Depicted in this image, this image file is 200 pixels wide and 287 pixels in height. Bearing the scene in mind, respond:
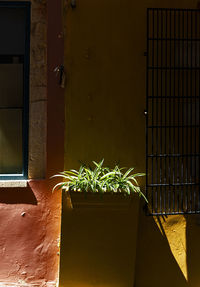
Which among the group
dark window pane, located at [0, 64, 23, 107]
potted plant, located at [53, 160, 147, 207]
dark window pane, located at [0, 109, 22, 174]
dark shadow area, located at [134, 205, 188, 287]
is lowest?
dark shadow area, located at [134, 205, 188, 287]

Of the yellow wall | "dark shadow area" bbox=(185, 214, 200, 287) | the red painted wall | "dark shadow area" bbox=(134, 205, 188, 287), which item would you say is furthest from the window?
"dark shadow area" bbox=(185, 214, 200, 287)

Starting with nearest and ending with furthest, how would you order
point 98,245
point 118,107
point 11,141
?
point 98,245, point 118,107, point 11,141

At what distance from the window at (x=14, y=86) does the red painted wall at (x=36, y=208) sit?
33 cm

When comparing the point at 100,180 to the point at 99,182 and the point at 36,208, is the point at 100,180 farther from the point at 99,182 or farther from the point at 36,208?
the point at 36,208

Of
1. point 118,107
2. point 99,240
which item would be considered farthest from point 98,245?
point 118,107

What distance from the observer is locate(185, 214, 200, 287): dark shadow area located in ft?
14.7

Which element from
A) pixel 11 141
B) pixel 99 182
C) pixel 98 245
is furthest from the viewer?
pixel 11 141

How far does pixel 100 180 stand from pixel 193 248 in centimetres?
166

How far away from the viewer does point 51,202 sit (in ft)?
14.5

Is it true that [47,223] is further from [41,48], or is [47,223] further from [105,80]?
[41,48]

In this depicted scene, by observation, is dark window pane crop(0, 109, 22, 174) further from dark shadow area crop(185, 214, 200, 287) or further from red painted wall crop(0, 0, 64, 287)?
dark shadow area crop(185, 214, 200, 287)

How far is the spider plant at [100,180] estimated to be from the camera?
155 inches

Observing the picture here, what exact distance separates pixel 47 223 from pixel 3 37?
2.65 m

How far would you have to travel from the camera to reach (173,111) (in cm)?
449
